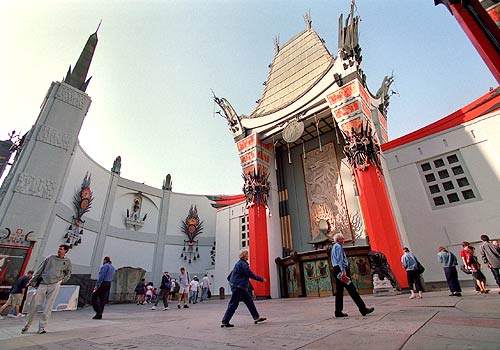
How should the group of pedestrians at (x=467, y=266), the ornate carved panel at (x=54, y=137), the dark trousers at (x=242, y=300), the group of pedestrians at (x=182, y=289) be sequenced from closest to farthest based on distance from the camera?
the dark trousers at (x=242, y=300) < the group of pedestrians at (x=467, y=266) < the group of pedestrians at (x=182, y=289) < the ornate carved panel at (x=54, y=137)

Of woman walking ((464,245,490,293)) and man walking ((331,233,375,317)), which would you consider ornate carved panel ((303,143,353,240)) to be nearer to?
woman walking ((464,245,490,293))

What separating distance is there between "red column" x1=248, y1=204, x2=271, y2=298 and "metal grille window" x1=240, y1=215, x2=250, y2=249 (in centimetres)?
344

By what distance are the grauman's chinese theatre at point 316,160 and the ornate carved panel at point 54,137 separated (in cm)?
977

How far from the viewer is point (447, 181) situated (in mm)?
11078

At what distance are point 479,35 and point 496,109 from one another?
27.4 feet

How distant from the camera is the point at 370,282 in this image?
1044 centimetres

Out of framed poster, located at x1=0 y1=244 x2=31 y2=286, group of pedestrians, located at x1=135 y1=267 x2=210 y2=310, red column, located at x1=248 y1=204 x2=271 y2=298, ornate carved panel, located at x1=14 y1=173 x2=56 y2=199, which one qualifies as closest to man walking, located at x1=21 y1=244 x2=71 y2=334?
group of pedestrians, located at x1=135 y1=267 x2=210 y2=310

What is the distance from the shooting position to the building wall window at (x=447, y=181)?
10.6 meters

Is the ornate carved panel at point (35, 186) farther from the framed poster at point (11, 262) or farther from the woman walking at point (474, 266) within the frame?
the woman walking at point (474, 266)

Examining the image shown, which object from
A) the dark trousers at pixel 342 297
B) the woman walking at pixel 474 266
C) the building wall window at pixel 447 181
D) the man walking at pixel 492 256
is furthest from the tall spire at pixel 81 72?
the man walking at pixel 492 256

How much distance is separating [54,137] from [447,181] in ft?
62.6

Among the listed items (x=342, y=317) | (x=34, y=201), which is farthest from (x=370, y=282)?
(x=34, y=201)

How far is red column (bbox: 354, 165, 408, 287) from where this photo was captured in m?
9.55

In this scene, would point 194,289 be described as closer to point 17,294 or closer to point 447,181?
point 17,294
